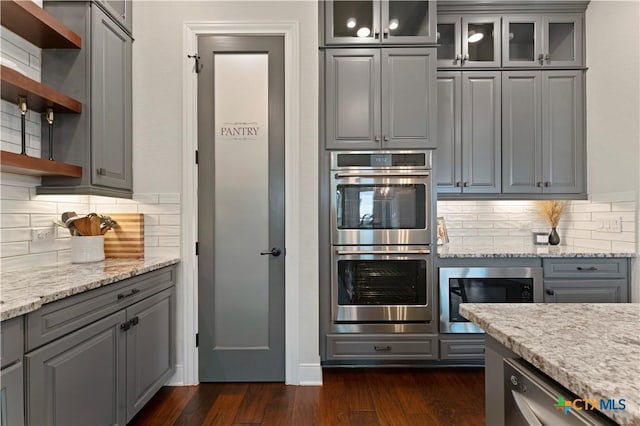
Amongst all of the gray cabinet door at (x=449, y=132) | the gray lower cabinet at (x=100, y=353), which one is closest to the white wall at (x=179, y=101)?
the gray lower cabinet at (x=100, y=353)

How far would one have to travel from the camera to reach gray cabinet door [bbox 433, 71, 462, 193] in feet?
9.79

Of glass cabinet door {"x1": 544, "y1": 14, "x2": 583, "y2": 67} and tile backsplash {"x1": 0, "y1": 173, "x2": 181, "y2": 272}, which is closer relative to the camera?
tile backsplash {"x1": 0, "y1": 173, "x2": 181, "y2": 272}

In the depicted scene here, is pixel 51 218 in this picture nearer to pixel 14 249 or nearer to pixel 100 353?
pixel 14 249

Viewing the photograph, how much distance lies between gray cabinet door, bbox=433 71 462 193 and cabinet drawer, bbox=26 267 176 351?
2.40 metres

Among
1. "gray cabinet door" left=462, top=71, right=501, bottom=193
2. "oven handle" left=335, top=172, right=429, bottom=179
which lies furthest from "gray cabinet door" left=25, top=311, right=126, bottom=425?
"gray cabinet door" left=462, top=71, right=501, bottom=193

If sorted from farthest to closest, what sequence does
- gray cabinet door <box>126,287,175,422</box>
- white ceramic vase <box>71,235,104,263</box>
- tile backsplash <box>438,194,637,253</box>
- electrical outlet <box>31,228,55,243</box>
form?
1. tile backsplash <box>438,194,637,253</box>
2. white ceramic vase <box>71,235,104,263</box>
3. electrical outlet <box>31,228,55,243</box>
4. gray cabinet door <box>126,287,175,422</box>

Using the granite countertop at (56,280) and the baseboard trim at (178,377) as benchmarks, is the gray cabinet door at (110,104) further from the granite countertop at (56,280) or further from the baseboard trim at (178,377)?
the baseboard trim at (178,377)

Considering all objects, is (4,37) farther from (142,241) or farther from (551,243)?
(551,243)

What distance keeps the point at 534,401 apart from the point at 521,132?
2777mm

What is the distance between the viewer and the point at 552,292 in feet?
8.75

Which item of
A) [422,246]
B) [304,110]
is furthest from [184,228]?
[422,246]

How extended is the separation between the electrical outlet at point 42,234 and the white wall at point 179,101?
2.01ft

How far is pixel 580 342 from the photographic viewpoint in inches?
31.6

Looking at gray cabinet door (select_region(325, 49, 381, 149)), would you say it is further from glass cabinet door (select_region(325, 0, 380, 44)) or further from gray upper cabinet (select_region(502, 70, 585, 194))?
gray upper cabinet (select_region(502, 70, 585, 194))
